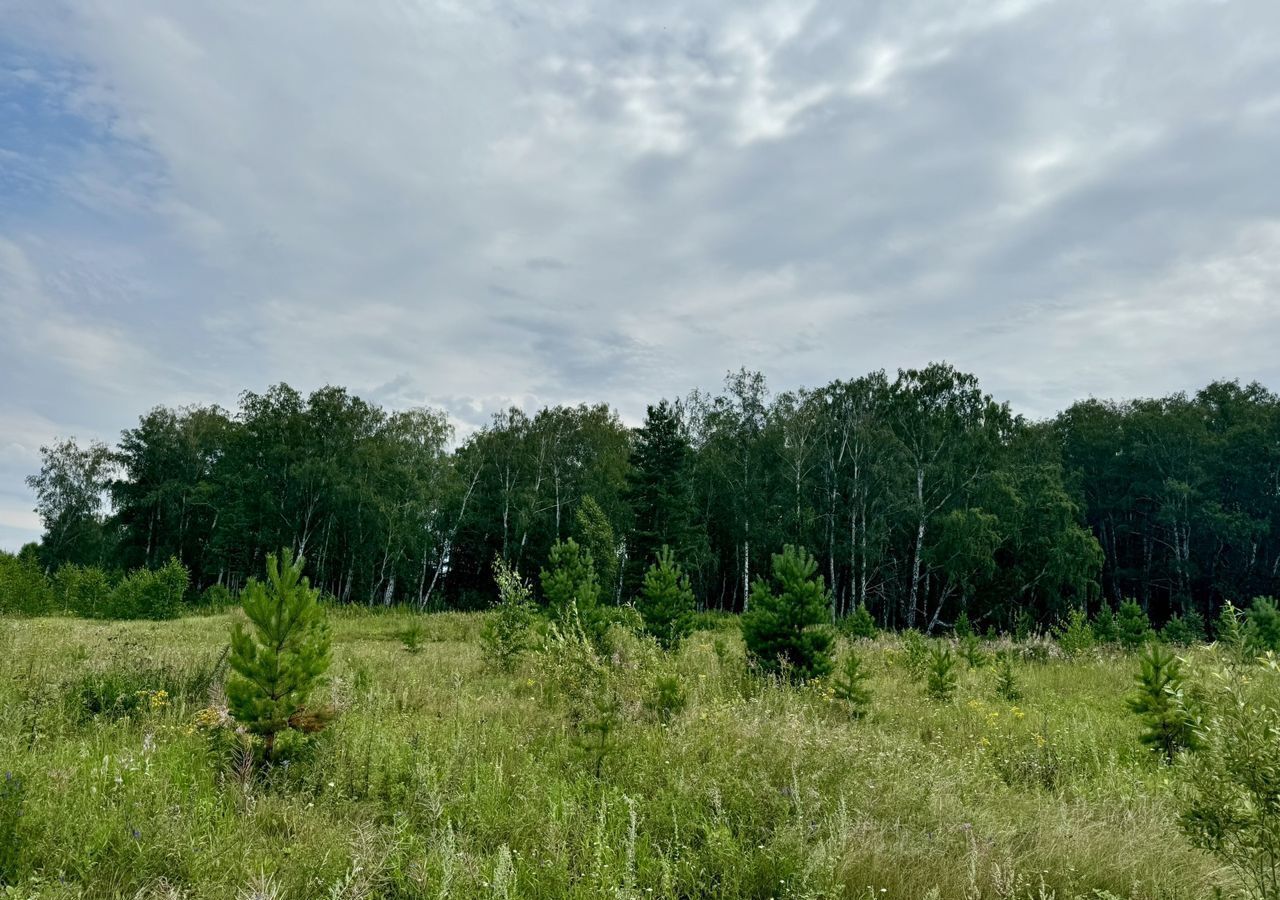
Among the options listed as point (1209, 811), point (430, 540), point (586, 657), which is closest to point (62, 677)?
point (586, 657)

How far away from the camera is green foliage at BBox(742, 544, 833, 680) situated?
32.1 feet

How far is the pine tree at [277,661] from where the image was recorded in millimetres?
5344

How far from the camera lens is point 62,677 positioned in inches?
298

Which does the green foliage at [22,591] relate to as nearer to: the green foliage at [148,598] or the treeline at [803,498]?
the green foliage at [148,598]

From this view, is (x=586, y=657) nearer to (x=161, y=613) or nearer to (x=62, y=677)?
(x=62, y=677)

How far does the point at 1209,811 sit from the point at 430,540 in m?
39.0

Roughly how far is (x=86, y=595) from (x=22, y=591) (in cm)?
238

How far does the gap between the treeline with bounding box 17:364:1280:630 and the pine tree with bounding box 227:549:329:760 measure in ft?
87.4

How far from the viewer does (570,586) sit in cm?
1361

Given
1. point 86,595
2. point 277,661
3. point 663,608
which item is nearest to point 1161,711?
point 663,608

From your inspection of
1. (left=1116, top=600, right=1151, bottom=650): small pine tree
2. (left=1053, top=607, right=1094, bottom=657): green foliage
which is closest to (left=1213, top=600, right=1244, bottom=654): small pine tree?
(left=1053, top=607, right=1094, bottom=657): green foliage

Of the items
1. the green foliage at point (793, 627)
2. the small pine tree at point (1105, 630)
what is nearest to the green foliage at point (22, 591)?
the green foliage at point (793, 627)

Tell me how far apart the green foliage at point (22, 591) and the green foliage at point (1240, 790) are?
28823 mm

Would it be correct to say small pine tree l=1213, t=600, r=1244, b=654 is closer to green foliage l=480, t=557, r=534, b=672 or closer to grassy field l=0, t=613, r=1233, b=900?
grassy field l=0, t=613, r=1233, b=900
